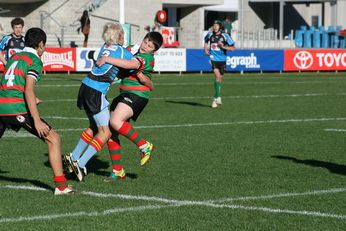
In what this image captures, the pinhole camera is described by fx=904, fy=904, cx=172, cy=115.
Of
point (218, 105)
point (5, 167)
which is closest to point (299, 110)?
point (218, 105)

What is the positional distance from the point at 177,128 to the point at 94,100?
6327 mm

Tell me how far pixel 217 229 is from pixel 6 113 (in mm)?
2833

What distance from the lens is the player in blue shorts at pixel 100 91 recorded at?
10.4 metres

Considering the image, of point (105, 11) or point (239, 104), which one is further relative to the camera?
point (105, 11)

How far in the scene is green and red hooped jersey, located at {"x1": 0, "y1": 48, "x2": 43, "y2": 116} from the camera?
30.5 feet

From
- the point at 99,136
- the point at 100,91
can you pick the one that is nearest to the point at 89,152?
the point at 99,136

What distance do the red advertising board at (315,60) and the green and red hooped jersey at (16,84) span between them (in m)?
31.8

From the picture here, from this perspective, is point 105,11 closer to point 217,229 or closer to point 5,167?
point 5,167

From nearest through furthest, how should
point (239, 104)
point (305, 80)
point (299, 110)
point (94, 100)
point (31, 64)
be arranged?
point (31, 64) → point (94, 100) → point (299, 110) → point (239, 104) → point (305, 80)

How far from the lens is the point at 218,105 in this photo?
72.3 feet

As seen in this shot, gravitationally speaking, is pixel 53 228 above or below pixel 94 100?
below

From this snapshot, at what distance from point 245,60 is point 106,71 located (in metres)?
29.7

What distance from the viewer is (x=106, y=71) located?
10461mm

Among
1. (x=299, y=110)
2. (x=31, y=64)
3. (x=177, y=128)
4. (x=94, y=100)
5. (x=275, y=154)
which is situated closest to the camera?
(x=31, y=64)
